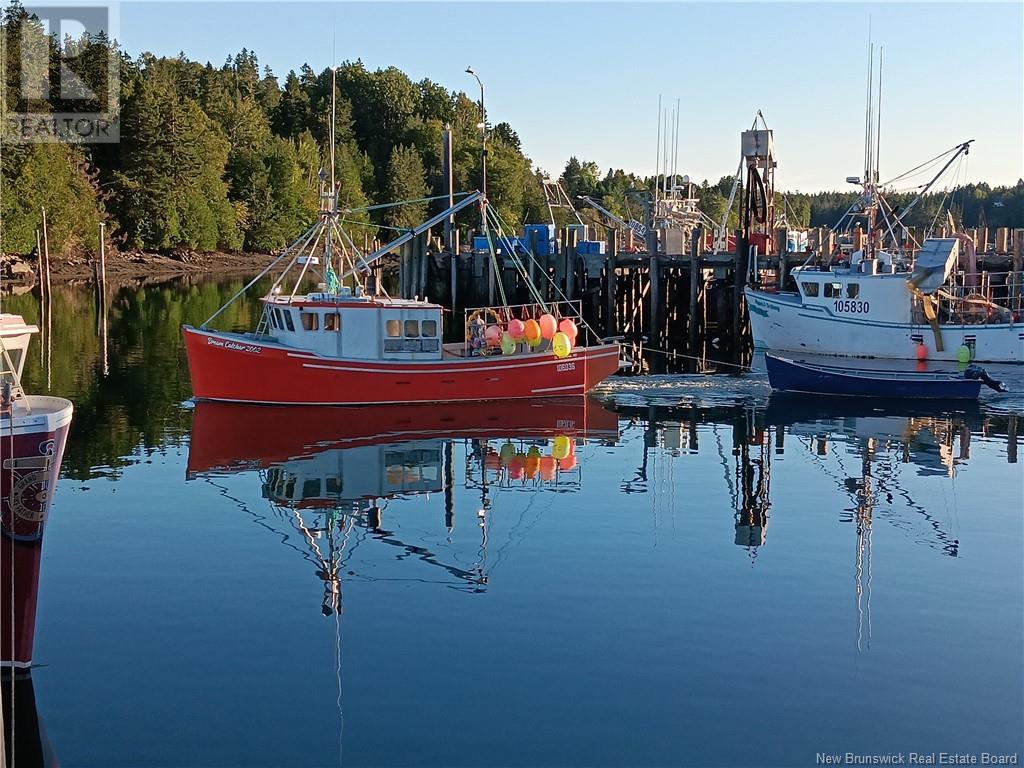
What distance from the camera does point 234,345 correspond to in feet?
94.2

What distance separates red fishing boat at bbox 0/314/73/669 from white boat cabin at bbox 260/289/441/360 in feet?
53.6

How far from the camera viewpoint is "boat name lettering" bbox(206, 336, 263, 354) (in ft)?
94.0

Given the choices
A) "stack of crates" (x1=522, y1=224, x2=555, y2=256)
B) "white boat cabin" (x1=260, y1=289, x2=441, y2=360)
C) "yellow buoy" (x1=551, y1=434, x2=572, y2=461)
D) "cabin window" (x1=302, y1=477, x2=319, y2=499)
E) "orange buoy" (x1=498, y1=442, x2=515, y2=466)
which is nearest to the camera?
"cabin window" (x1=302, y1=477, x2=319, y2=499)

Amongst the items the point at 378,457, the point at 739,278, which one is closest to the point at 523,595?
the point at 378,457

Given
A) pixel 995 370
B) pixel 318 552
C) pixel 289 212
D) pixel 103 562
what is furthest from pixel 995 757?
pixel 289 212

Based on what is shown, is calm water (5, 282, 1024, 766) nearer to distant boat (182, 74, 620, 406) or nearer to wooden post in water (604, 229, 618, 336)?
distant boat (182, 74, 620, 406)

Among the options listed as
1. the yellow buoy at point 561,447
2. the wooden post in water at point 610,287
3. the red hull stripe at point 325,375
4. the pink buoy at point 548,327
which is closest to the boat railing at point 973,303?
the wooden post in water at point 610,287

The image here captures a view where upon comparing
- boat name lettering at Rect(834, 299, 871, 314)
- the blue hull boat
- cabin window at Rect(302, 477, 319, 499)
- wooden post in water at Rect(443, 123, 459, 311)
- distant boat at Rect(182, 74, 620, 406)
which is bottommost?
cabin window at Rect(302, 477, 319, 499)

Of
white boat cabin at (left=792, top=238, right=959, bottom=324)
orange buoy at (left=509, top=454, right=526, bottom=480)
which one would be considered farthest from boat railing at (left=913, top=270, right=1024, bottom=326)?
orange buoy at (left=509, top=454, right=526, bottom=480)

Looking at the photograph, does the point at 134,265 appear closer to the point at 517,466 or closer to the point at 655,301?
the point at 655,301

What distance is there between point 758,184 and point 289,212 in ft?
225

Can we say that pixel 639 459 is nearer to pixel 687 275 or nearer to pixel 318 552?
pixel 318 552

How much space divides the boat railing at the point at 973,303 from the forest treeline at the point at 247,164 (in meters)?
25.4

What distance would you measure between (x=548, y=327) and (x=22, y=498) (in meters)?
19.6
